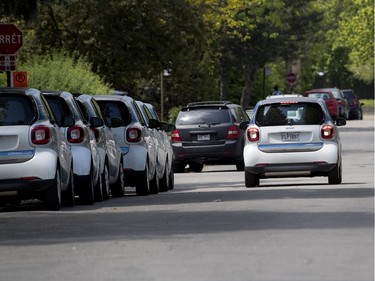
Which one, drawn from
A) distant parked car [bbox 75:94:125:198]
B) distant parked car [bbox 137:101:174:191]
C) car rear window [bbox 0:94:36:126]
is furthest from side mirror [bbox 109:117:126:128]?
car rear window [bbox 0:94:36:126]

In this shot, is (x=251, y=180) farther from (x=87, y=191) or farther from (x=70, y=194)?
(x=70, y=194)

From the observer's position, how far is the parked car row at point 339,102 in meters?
71.6

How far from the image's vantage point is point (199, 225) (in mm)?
16719

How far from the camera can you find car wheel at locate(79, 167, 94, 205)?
844 inches

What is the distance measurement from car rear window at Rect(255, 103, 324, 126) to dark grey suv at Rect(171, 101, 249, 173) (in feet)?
28.4

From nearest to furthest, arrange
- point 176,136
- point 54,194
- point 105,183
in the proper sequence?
point 54,194 → point 105,183 → point 176,136

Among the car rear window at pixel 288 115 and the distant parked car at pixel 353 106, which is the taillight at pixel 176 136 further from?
the distant parked car at pixel 353 106

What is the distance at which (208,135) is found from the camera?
35375 millimetres

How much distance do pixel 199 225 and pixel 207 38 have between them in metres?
30.7

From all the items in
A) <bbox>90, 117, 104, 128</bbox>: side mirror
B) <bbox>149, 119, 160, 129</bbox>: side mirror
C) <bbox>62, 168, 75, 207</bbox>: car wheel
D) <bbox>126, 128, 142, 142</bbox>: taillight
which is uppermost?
<bbox>90, 117, 104, 128</bbox>: side mirror

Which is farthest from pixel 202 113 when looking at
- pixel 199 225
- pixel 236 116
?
pixel 199 225

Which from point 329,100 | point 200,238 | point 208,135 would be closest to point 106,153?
point 200,238

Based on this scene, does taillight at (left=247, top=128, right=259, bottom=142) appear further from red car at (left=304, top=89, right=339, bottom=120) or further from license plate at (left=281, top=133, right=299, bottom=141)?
red car at (left=304, top=89, right=339, bottom=120)

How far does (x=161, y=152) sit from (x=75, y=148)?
19.1 ft
